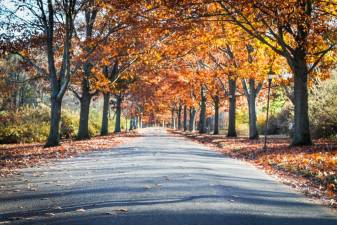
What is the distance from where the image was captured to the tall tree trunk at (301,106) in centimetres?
1927

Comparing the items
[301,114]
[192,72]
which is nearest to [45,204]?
[301,114]

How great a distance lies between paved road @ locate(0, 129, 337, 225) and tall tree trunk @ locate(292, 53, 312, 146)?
28.7 feet

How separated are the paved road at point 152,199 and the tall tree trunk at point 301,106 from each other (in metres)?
8.76

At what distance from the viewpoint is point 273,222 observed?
6.09 meters

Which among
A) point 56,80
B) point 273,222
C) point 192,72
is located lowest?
point 273,222

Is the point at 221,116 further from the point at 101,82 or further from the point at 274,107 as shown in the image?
the point at 101,82

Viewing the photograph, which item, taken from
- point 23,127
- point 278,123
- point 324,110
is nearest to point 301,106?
point 324,110

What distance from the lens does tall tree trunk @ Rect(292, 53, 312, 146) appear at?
19266mm

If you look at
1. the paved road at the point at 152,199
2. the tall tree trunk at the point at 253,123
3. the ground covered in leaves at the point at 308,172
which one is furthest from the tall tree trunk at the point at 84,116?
the paved road at the point at 152,199

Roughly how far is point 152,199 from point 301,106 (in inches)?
539

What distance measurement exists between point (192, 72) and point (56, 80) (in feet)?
61.3

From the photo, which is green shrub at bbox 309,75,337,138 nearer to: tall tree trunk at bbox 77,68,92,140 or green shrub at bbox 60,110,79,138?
tall tree trunk at bbox 77,68,92,140

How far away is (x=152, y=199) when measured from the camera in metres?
7.33

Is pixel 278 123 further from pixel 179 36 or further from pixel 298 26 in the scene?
pixel 298 26
